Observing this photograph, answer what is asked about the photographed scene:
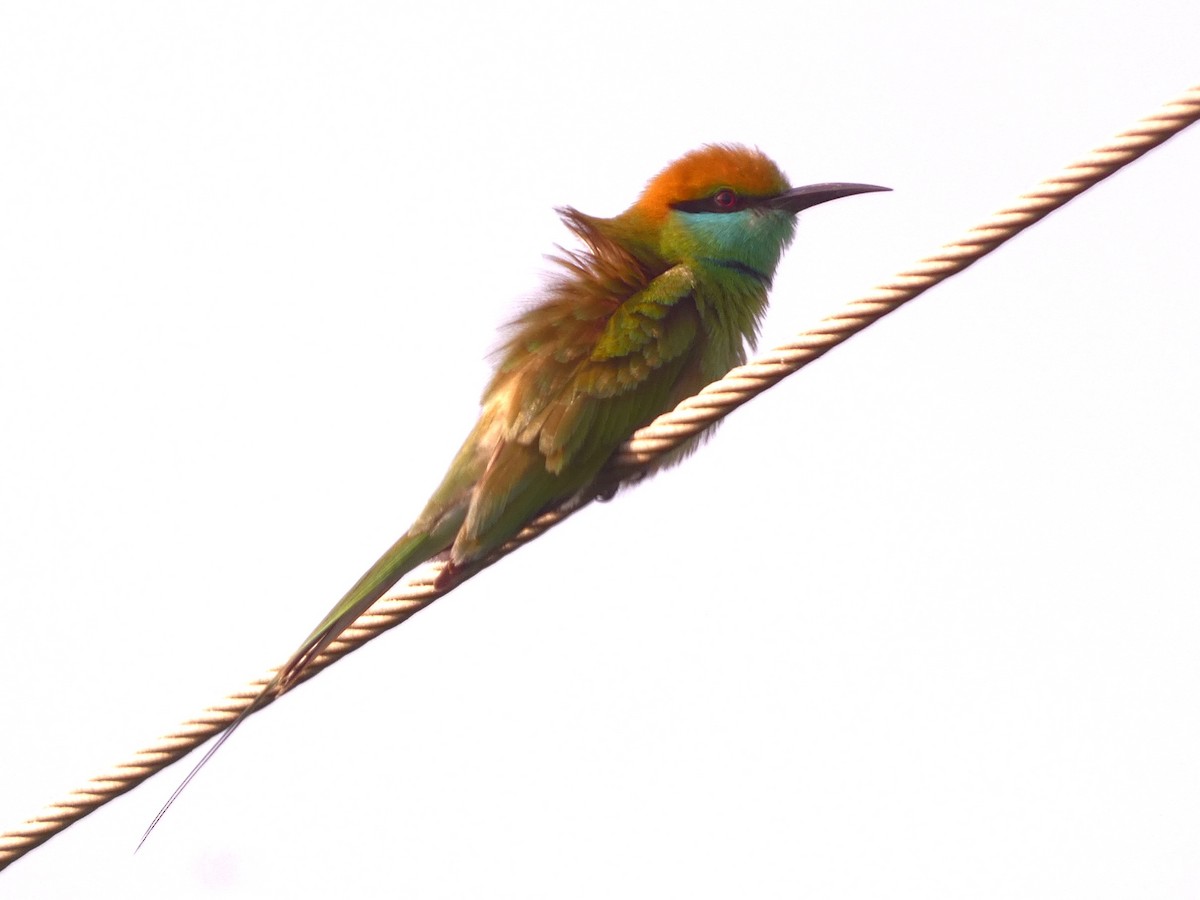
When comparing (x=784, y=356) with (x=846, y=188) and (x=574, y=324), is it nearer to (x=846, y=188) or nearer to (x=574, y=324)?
(x=574, y=324)

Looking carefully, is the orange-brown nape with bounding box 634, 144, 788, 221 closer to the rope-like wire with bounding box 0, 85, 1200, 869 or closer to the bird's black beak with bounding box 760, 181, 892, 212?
the bird's black beak with bounding box 760, 181, 892, 212

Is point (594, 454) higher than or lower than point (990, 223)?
lower

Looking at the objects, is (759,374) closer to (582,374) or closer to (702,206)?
(582,374)

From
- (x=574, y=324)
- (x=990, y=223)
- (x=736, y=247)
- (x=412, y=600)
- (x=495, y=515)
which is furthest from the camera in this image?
(x=736, y=247)

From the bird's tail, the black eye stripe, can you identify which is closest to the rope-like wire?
the bird's tail

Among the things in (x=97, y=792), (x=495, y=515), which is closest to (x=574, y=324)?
(x=495, y=515)

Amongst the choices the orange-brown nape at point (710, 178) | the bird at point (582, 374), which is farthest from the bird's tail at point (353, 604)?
the orange-brown nape at point (710, 178)

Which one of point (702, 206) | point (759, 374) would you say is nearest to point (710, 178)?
point (702, 206)
